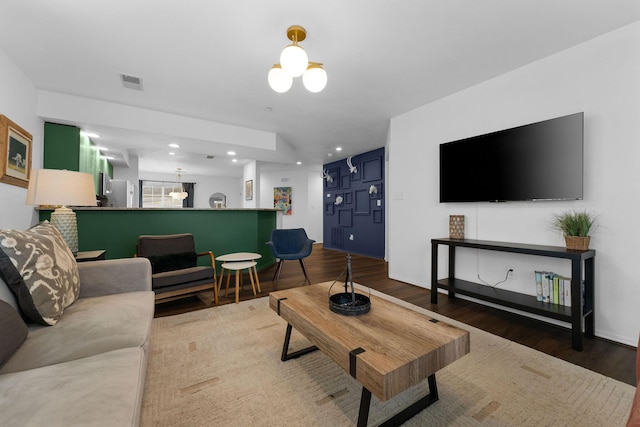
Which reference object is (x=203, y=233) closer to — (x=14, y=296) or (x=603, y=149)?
(x=14, y=296)

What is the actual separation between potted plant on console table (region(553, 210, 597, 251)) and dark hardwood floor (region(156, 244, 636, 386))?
0.75 metres

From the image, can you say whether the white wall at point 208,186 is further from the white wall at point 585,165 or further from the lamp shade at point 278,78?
the lamp shade at point 278,78

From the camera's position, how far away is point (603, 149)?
2186 mm

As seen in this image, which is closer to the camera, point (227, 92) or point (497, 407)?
point (497, 407)

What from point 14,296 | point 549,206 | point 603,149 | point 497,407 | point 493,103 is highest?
point 493,103

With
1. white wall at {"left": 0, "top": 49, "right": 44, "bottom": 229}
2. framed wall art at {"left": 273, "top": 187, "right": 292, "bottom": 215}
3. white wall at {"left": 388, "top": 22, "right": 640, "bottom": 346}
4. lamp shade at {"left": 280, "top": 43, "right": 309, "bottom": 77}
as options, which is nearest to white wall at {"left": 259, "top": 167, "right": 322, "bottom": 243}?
framed wall art at {"left": 273, "top": 187, "right": 292, "bottom": 215}

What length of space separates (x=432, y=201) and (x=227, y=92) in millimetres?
2870

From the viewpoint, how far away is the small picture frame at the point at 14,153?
2385mm

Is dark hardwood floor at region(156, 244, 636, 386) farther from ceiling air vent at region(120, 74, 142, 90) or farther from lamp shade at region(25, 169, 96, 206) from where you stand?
ceiling air vent at region(120, 74, 142, 90)

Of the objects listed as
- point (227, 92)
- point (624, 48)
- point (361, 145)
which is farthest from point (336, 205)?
point (624, 48)

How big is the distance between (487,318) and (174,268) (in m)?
3.24

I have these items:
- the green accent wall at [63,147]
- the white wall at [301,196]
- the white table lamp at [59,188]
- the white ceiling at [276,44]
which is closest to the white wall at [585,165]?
the white ceiling at [276,44]

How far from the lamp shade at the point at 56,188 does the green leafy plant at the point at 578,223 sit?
13.4ft

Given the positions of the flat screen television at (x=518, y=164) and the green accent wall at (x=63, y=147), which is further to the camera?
the green accent wall at (x=63, y=147)
